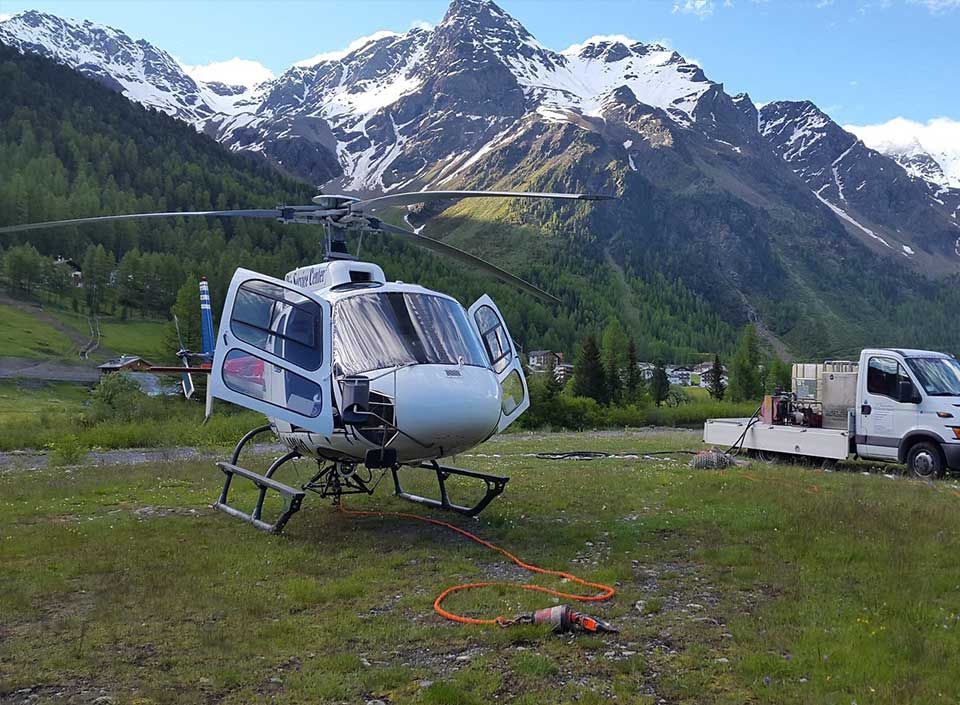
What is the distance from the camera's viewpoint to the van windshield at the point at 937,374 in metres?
17.8

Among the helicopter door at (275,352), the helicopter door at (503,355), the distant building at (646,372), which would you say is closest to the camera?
the helicopter door at (275,352)

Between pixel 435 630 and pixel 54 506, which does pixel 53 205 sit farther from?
pixel 435 630

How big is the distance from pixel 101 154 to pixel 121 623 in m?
187

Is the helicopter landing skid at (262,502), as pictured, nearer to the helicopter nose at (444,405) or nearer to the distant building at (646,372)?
the helicopter nose at (444,405)

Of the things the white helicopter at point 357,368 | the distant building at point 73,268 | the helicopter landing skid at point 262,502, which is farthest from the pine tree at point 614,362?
the distant building at point 73,268

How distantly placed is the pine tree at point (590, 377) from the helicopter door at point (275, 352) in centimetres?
6558

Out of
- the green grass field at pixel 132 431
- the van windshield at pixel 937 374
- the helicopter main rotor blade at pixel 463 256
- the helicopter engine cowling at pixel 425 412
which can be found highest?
the helicopter main rotor blade at pixel 463 256

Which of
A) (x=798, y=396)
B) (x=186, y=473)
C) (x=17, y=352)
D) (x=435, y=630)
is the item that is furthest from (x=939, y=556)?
(x=17, y=352)

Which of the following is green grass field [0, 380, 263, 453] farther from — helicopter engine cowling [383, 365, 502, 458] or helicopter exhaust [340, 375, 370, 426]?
helicopter engine cowling [383, 365, 502, 458]

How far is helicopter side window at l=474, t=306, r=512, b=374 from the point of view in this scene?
1316 cm

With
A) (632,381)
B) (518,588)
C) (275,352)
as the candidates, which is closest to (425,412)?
(275,352)

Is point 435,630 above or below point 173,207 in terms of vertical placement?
below

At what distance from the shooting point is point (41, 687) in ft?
19.5

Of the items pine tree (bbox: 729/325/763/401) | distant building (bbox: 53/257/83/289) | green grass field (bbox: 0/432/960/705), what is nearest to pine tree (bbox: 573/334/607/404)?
pine tree (bbox: 729/325/763/401)
